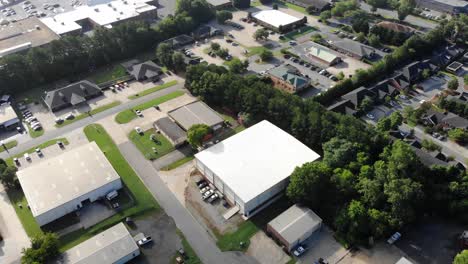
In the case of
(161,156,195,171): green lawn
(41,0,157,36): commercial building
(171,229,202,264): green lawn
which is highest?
Answer: (41,0,157,36): commercial building

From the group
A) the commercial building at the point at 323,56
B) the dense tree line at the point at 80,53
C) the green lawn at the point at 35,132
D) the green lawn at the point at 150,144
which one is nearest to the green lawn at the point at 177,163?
the green lawn at the point at 150,144

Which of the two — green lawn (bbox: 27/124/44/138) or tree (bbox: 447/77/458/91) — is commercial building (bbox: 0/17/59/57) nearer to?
green lawn (bbox: 27/124/44/138)

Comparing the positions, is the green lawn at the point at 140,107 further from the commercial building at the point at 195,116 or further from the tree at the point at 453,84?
the tree at the point at 453,84

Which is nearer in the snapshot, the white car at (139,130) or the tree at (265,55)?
the white car at (139,130)

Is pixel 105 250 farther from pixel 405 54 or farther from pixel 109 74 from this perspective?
pixel 405 54

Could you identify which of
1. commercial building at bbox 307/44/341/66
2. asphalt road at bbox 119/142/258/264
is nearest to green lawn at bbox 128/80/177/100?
asphalt road at bbox 119/142/258/264

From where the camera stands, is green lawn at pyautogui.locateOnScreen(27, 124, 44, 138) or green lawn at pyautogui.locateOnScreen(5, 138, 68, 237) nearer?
green lawn at pyautogui.locateOnScreen(5, 138, 68, 237)

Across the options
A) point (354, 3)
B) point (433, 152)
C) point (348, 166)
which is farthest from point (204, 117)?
point (354, 3)
